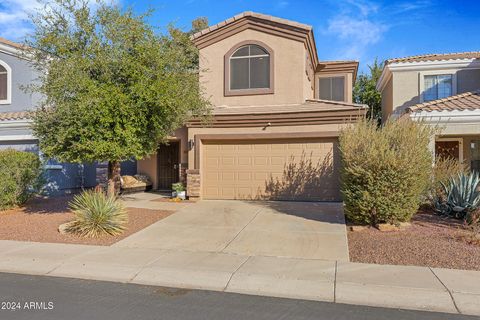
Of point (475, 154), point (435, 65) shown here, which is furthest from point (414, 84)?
point (475, 154)

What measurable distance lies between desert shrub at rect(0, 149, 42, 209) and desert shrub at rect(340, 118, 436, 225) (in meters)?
9.90

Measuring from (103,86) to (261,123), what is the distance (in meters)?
5.96

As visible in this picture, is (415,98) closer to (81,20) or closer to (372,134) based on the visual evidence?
(372,134)

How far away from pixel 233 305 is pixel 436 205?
25.7 ft

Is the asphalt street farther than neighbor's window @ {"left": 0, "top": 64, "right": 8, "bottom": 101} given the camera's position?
No

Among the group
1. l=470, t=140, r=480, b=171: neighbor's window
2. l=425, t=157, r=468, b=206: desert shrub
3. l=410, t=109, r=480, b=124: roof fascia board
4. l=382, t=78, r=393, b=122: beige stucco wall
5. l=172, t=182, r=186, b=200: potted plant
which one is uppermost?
l=382, t=78, r=393, b=122: beige stucco wall

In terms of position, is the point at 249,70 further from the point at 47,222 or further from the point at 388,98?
the point at 47,222

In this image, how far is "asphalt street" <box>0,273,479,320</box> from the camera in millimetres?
5066

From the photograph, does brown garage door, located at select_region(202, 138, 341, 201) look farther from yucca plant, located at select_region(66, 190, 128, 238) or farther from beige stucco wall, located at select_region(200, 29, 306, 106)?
yucca plant, located at select_region(66, 190, 128, 238)

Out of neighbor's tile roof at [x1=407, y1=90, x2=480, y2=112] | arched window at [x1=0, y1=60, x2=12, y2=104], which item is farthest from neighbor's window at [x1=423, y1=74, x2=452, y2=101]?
arched window at [x1=0, y1=60, x2=12, y2=104]

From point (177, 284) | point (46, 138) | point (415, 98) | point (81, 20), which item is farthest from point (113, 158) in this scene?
point (415, 98)

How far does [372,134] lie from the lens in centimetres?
975

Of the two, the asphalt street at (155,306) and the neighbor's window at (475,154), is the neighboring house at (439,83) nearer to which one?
the neighbor's window at (475,154)

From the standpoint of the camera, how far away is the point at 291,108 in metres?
14.0
